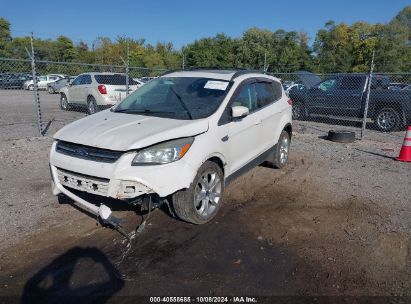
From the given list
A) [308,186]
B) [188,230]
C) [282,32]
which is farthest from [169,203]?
[282,32]

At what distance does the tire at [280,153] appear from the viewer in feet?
20.5

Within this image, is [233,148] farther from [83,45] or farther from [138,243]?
[83,45]

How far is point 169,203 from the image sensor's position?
4000 mm

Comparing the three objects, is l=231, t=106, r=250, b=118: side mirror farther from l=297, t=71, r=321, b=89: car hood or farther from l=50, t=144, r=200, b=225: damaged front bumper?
l=297, t=71, r=321, b=89: car hood

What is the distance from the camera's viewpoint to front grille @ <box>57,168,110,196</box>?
11.8ft

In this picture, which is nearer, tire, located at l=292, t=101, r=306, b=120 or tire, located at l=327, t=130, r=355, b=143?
tire, located at l=327, t=130, r=355, b=143

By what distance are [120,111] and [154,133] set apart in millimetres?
1331

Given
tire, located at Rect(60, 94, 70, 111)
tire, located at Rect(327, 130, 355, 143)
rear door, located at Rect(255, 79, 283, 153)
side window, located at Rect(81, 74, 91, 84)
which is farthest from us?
tire, located at Rect(60, 94, 70, 111)

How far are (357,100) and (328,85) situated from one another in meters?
1.21

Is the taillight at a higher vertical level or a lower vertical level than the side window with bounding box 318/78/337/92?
lower

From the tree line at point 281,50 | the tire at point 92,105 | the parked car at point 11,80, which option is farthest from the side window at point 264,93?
the tree line at point 281,50

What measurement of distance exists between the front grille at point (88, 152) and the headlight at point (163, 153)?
0.21m

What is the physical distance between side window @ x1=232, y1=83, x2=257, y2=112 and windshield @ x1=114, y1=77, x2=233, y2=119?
23 cm

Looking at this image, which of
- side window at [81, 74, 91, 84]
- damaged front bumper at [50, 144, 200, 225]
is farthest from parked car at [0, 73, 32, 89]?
damaged front bumper at [50, 144, 200, 225]
